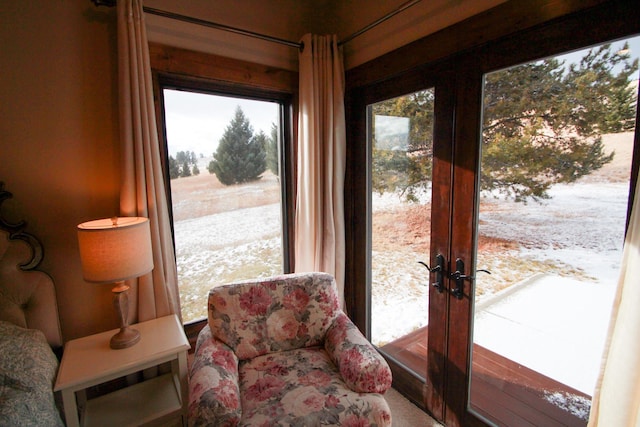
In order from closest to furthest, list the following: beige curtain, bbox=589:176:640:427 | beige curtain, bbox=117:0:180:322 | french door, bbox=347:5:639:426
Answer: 1. beige curtain, bbox=589:176:640:427
2. french door, bbox=347:5:639:426
3. beige curtain, bbox=117:0:180:322

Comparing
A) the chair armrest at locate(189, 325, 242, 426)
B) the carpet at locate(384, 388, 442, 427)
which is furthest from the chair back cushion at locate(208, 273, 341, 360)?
the carpet at locate(384, 388, 442, 427)

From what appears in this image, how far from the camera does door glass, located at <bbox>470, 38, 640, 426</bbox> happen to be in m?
1.17

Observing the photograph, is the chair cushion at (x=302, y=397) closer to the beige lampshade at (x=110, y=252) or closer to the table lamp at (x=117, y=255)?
the table lamp at (x=117, y=255)

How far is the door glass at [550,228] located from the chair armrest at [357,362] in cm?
61

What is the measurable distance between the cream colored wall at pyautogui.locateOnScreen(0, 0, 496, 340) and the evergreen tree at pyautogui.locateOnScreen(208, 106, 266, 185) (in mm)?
558

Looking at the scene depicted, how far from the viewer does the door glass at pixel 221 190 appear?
1988mm

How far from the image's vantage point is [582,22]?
1.17 metres

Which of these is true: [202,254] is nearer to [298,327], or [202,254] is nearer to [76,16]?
[298,327]

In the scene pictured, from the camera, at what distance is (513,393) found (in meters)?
1.54

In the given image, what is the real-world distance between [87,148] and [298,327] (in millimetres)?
1603

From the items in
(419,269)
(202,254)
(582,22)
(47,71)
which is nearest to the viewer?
(582,22)

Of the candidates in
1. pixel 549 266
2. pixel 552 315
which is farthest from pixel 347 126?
pixel 552 315

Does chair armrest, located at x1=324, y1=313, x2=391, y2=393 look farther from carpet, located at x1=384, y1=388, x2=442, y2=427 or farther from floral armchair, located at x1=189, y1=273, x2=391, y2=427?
carpet, located at x1=384, y1=388, x2=442, y2=427

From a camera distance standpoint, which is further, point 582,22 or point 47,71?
point 47,71
